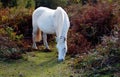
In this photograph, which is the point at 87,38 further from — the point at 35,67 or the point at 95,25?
the point at 35,67

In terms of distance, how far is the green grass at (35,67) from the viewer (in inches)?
303

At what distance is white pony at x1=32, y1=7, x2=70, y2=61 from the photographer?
8844 millimetres

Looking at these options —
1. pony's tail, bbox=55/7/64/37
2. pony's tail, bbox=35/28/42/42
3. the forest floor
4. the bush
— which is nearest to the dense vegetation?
the bush

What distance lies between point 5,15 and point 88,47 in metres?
3.58

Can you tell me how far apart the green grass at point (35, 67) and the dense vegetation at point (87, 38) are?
25cm

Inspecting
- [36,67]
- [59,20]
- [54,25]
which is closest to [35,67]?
[36,67]

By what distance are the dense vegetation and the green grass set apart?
25 cm

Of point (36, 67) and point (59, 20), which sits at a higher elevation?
point (59, 20)

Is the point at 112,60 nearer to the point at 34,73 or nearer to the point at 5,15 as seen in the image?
the point at 34,73

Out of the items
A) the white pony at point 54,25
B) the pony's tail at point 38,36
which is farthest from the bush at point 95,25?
the pony's tail at point 38,36

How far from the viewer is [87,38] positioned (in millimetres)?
10133

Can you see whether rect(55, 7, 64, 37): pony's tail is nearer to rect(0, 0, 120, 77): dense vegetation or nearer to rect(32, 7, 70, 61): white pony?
rect(32, 7, 70, 61): white pony

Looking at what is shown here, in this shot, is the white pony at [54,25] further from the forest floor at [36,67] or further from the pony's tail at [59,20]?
the forest floor at [36,67]

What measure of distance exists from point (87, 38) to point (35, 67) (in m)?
2.35
